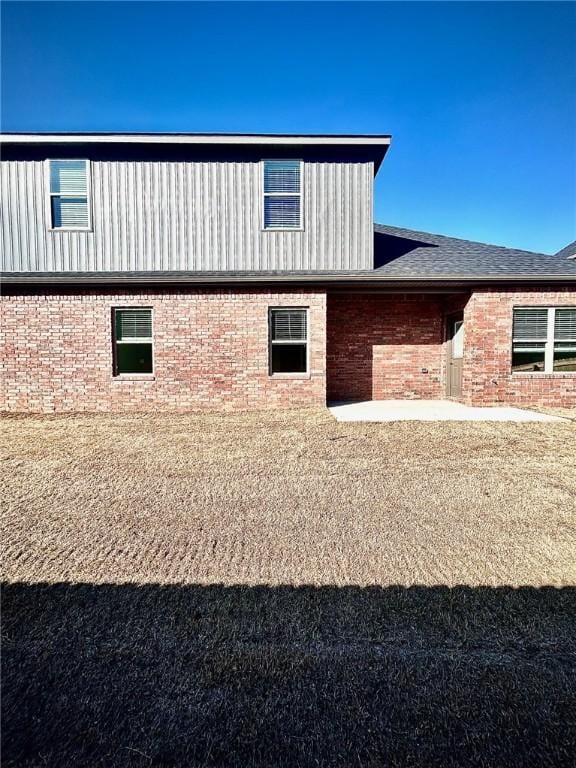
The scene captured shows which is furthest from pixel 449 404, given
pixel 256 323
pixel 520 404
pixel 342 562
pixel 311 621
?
pixel 311 621

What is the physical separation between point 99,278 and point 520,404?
1066cm

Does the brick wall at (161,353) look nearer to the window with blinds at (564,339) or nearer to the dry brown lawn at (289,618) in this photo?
the dry brown lawn at (289,618)

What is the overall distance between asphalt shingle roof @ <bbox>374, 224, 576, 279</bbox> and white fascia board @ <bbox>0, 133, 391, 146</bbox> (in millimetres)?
2883

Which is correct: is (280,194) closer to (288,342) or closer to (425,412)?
(288,342)

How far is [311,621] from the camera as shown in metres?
2.53

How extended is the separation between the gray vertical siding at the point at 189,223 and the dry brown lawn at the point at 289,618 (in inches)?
265

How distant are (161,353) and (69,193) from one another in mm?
4762

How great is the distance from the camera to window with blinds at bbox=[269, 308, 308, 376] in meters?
10.2

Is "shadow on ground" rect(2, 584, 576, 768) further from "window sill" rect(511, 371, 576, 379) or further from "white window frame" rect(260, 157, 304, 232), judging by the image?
"white window frame" rect(260, 157, 304, 232)

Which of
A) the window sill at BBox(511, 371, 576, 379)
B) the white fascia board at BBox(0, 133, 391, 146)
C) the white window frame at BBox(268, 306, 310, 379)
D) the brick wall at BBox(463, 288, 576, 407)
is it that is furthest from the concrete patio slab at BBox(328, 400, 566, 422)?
the white fascia board at BBox(0, 133, 391, 146)

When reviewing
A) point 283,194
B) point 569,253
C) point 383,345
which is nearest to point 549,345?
point 383,345

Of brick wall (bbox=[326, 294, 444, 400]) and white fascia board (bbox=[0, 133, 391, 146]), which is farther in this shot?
brick wall (bbox=[326, 294, 444, 400])

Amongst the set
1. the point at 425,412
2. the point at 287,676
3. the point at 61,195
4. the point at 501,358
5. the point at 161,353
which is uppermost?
Result: the point at 61,195

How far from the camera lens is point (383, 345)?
37.9ft
